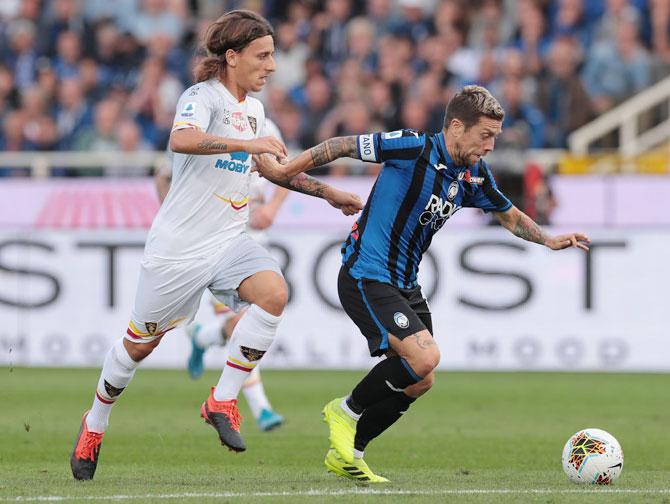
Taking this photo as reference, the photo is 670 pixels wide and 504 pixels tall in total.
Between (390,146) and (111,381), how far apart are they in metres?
1.93

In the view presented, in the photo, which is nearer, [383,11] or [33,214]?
[33,214]

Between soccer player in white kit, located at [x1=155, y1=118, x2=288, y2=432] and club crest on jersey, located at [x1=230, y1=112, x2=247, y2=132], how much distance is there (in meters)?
1.69

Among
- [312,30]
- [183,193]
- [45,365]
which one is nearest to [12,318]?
[45,365]

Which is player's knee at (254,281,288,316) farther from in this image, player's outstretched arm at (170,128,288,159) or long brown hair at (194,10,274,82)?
long brown hair at (194,10,274,82)

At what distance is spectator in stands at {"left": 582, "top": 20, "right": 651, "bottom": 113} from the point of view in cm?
1681

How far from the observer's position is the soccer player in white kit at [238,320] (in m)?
9.50

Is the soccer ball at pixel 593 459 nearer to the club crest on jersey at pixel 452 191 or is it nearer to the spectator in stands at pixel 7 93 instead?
the club crest on jersey at pixel 452 191

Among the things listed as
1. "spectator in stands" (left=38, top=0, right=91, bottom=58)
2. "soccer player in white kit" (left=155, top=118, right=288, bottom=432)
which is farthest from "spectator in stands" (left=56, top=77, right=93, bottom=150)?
"soccer player in white kit" (left=155, top=118, right=288, bottom=432)

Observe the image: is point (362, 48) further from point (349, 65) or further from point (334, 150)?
point (334, 150)

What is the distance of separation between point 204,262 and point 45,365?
8.03m

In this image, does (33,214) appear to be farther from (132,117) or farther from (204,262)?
(204,262)

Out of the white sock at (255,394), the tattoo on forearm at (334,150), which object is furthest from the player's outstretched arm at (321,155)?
the white sock at (255,394)

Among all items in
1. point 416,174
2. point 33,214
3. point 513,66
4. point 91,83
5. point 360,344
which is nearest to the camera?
point 416,174

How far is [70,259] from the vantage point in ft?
47.8
